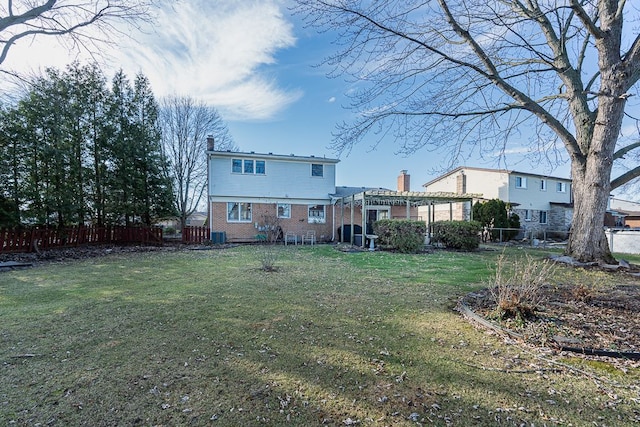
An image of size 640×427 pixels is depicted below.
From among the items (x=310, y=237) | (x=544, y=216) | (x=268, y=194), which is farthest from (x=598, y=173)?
(x=544, y=216)

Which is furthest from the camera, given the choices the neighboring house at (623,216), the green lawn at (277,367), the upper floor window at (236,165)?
the neighboring house at (623,216)

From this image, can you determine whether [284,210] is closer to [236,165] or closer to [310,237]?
[310,237]

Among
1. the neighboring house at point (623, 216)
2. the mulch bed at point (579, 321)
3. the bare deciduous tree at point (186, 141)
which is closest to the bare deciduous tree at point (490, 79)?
the mulch bed at point (579, 321)

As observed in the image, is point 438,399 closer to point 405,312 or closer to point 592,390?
point 592,390

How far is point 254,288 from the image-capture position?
6320mm

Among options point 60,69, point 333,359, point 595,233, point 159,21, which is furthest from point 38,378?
point 60,69

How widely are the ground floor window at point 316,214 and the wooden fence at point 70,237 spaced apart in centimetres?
885

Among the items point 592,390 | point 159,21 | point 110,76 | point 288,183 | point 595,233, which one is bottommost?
point 592,390

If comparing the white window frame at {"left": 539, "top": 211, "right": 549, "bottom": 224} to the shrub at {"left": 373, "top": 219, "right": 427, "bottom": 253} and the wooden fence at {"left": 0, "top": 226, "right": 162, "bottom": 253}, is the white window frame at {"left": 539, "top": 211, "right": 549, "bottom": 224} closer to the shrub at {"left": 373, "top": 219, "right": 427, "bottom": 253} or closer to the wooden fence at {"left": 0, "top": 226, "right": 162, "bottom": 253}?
the shrub at {"left": 373, "top": 219, "right": 427, "bottom": 253}

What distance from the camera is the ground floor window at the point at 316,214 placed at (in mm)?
19812

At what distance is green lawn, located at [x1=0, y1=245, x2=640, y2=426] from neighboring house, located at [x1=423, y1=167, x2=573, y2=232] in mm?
21543

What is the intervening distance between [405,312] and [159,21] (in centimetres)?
1227

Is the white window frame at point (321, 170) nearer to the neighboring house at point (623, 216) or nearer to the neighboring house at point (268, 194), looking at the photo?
the neighboring house at point (268, 194)

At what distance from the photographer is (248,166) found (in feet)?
61.6
